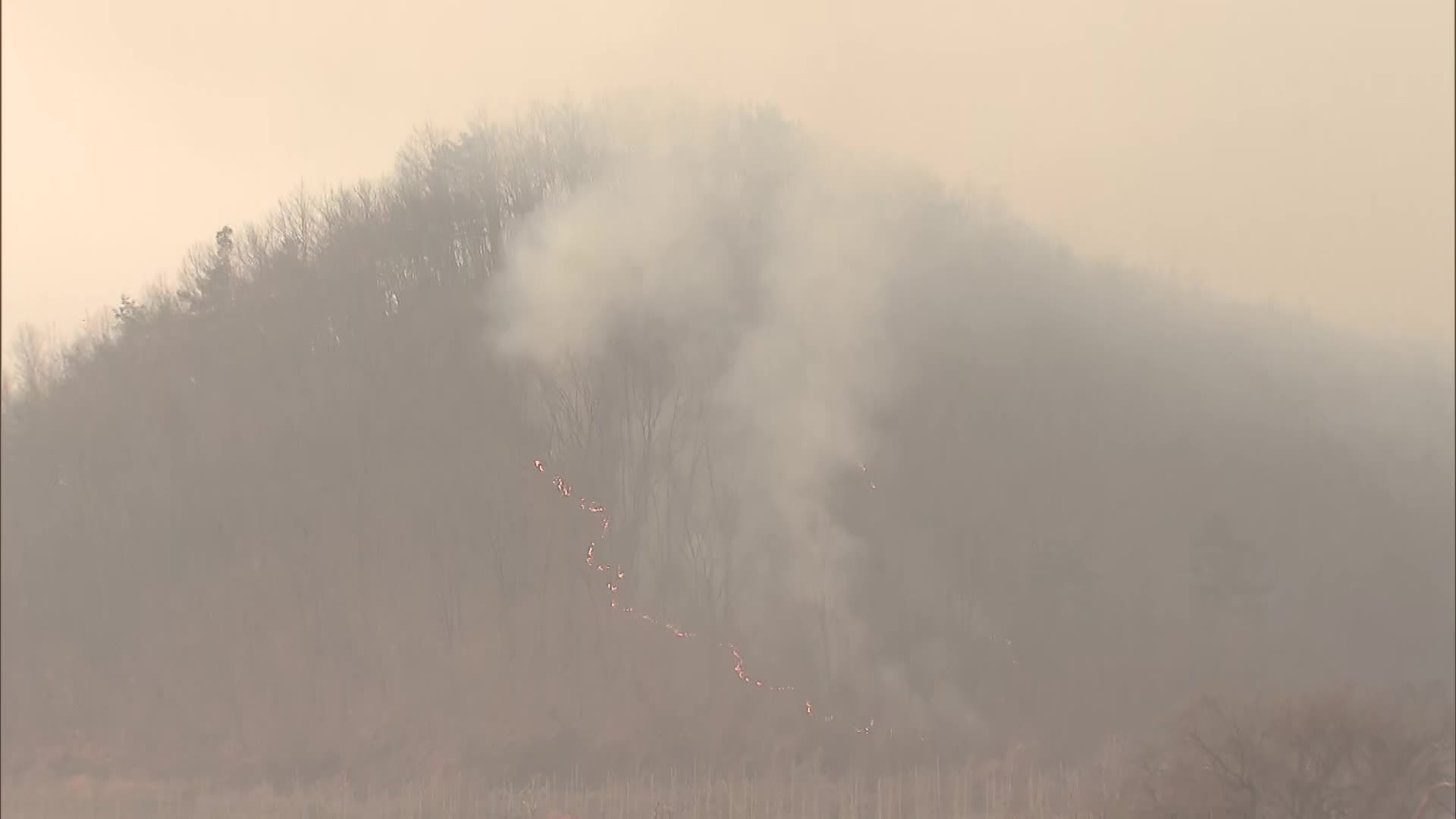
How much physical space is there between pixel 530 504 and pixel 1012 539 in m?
15.3

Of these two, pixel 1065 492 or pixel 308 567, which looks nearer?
pixel 308 567

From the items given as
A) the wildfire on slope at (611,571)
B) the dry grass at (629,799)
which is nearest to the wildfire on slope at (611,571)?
the wildfire on slope at (611,571)

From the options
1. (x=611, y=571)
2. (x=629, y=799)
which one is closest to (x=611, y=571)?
(x=611, y=571)

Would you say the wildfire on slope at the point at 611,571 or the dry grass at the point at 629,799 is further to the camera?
the wildfire on slope at the point at 611,571

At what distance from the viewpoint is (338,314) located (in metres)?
38.5

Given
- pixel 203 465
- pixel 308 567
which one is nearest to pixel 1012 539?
pixel 308 567

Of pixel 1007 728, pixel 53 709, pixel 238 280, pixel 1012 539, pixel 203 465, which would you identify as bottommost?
pixel 1007 728

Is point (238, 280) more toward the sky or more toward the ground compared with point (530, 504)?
more toward the sky

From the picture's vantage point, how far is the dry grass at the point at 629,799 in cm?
2358

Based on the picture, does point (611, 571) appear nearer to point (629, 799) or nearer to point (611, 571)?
point (611, 571)

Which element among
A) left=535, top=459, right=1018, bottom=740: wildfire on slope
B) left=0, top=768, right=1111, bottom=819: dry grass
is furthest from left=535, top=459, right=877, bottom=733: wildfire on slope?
left=0, top=768, right=1111, bottom=819: dry grass

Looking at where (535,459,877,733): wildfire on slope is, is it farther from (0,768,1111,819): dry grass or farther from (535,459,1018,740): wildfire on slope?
(0,768,1111,819): dry grass

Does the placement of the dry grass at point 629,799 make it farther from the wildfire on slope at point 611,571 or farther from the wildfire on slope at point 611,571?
the wildfire on slope at point 611,571

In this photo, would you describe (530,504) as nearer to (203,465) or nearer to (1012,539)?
(203,465)
